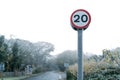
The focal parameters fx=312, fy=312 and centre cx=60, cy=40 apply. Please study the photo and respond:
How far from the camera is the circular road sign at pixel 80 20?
5.64 metres

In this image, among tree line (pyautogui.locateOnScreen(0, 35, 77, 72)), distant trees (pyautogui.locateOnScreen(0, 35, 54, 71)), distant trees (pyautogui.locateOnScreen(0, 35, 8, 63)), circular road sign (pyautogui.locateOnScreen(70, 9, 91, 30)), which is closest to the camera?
circular road sign (pyautogui.locateOnScreen(70, 9, 91, 30))

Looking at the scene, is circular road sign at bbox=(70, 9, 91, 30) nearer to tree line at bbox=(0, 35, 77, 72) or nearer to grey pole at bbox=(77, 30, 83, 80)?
grey pole at bbox=(77, 30, 83, 80)

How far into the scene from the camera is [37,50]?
78.2 metres

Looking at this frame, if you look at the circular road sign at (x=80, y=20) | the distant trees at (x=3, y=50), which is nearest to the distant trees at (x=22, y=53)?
the distant trees at (x=3, y=50)

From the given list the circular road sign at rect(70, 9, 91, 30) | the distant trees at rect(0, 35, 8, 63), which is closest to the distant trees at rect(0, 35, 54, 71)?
the distant trees at rect(0, 35, 8, 63)

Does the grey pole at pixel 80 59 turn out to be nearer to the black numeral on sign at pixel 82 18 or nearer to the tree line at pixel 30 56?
the black numeral on sign at pixel 82 18

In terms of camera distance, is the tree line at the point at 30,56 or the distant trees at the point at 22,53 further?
the distant trees at the point at 22,53

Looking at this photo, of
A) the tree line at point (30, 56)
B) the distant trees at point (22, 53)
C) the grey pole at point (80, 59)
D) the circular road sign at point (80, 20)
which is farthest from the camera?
the distant trees at point (22, 53)

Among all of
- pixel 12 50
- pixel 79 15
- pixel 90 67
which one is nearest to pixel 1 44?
pixel 12 50

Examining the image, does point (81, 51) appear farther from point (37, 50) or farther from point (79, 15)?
point (37, 50)

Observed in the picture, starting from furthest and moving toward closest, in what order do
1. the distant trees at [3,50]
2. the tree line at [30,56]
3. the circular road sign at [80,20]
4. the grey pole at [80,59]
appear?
1. the tree line at [30,56]
2. the distant trees at [3,50]
3. the circular road sign at [80,20]
4. the grey pole at [80,59]

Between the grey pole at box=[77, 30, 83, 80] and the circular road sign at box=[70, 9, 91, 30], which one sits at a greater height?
the circular road sign at box=[70, 9, 91, 30]

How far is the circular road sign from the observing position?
18.5ft

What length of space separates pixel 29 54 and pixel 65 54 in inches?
495
